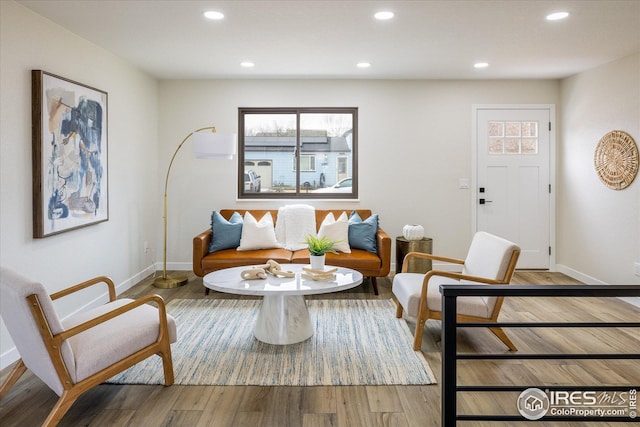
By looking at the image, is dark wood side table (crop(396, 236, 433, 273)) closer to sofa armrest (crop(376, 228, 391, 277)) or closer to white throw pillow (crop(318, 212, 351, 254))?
sofa armrest (crop(376, 228, 391, 277))

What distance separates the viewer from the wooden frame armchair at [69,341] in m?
2.01

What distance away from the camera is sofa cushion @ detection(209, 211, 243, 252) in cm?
486

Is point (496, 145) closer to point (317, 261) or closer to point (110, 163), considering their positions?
point (317, 261)

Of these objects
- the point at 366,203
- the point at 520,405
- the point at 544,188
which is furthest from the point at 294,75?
the point at 520,405

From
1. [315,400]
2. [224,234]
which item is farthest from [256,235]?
[315,400]

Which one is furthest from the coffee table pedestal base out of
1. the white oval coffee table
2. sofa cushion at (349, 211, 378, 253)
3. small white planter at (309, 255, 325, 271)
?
sofa cushion at (349, 211, 378, 253)

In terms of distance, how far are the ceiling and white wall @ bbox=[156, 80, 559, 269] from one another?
377 millimetres

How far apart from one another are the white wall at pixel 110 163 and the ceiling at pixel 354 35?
0.19m

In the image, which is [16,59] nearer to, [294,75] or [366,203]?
[294,75]

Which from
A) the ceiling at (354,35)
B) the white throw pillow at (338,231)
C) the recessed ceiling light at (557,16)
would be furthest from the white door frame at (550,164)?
the recessed ceiling light at (557,16)

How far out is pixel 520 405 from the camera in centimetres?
229

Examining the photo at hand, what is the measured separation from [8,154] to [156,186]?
8.79ft

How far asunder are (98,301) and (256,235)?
1.65 m

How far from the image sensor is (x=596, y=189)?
4.96 m
